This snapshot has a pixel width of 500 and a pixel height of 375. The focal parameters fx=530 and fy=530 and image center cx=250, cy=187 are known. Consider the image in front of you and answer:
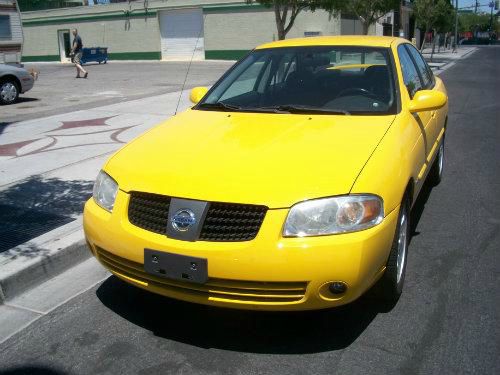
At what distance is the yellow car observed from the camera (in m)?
2.68

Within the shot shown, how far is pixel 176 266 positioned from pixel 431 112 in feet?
9.88

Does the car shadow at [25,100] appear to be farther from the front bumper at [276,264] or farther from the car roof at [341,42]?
the front bumper at [276,264]

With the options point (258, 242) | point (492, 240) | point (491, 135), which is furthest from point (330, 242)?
point (491, 135)

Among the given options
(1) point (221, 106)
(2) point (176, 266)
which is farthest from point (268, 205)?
(1) point (221, 106)

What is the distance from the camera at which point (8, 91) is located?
44.2 ft

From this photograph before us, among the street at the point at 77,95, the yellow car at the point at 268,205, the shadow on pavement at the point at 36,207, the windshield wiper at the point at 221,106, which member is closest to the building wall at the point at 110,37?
the street at the point at 77,95

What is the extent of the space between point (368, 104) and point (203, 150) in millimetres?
1408

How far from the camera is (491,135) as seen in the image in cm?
917

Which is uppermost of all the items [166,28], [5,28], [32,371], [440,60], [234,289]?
[5,28]

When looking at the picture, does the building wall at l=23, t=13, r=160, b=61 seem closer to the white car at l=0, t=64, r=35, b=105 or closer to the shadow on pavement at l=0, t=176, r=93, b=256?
the white car at l=0, t=64, r=35, b=105

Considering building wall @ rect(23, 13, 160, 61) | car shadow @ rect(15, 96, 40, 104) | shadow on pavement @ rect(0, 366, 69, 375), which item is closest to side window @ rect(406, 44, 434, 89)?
shadow on pavement @ rect(0, 366, 69, 375)

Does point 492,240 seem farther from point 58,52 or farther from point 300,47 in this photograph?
point 58,52

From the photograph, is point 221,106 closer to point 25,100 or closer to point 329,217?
point 329,217

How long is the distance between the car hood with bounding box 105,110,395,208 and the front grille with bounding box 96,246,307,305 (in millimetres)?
418
